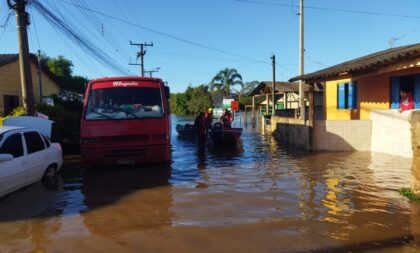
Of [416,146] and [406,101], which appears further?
[406,101]

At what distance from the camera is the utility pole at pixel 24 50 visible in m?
12.0

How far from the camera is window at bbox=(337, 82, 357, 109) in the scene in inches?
652

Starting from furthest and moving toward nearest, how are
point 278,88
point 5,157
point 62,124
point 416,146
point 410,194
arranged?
1. point 278,88
2. point 62,124
3. point 410,194
4. point 5,157
5. point 416,146

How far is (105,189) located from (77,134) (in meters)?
7.35

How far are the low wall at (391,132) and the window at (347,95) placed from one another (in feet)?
7.09

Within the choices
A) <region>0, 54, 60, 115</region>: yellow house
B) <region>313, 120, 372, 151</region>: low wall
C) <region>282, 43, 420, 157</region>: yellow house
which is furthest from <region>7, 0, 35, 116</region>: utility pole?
<region>313, 120, 372, 151</region>: low wall

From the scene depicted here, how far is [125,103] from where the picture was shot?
427 inches

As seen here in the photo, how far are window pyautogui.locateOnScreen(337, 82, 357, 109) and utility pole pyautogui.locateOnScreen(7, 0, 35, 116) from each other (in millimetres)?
12861

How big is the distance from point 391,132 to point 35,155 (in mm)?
11406

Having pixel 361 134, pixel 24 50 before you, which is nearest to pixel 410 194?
pixel 361 134

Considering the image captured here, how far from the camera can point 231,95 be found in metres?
66.7

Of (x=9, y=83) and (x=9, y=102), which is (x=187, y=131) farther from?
(x=9, y=83)

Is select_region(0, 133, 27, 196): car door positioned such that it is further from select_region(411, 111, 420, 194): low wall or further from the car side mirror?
select_region(411, 111, 420, 194): low wall

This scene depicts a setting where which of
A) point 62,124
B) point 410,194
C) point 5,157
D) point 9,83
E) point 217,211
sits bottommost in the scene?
point 217,211
